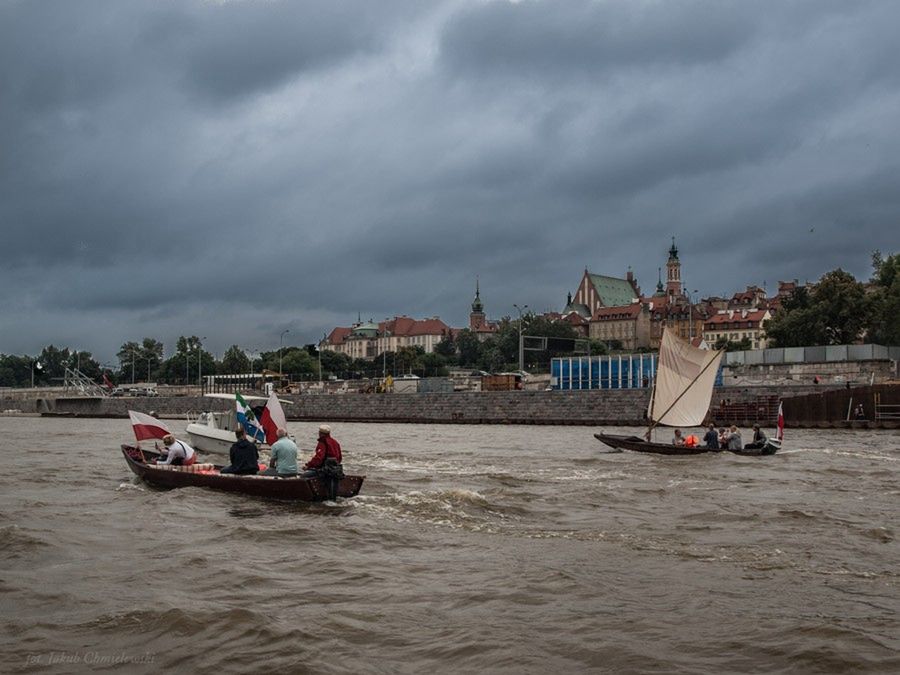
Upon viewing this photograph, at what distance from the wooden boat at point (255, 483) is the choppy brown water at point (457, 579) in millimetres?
432

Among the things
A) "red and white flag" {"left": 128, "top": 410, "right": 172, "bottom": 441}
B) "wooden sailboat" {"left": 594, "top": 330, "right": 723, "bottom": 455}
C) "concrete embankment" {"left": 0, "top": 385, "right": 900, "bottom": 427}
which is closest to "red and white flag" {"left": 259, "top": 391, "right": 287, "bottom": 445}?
"red and white flag" {"left": 128, "top": 410, "right": 172, "bottom": 441}

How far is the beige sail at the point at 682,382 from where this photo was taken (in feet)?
157

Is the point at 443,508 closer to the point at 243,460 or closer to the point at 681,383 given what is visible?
the point at 243,460

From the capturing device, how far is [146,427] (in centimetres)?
3159

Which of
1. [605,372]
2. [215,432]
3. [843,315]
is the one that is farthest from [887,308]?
[215,432]

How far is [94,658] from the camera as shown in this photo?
36.8 ft

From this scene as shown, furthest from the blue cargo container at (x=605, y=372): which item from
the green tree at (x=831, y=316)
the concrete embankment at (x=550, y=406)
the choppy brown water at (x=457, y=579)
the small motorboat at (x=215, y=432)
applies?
the choppy brown water at (x=457, y=579)

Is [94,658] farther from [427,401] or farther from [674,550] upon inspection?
[427,401]

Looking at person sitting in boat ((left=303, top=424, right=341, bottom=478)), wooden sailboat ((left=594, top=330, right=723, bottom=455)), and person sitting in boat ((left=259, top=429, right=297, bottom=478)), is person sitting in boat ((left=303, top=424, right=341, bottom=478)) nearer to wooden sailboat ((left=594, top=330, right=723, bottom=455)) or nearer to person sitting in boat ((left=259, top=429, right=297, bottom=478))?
person sitting in boat ((left=259, top=429, right=297, bottom=478))

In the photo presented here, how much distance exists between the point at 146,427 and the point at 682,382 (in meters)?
28.0

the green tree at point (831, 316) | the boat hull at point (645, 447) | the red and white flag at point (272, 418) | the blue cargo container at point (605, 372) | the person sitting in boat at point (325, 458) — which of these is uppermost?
the green tree at point (831, 316)

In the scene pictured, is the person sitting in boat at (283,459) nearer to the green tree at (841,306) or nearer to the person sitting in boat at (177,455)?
the person sitting in boat at (177,455)

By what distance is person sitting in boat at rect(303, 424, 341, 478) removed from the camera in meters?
24.0

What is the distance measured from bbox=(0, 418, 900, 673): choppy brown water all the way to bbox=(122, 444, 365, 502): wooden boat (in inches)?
17.0
